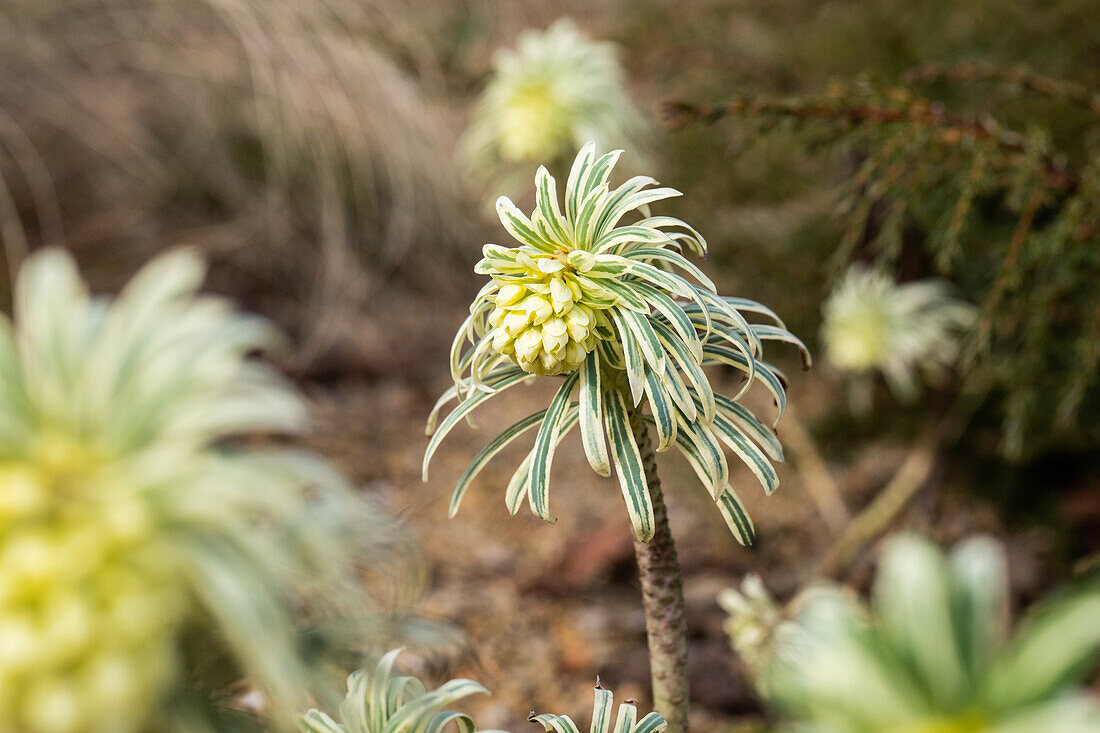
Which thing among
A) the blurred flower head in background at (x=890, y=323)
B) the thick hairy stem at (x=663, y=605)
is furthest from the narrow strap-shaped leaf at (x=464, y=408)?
the blurred flower head in background at (x=890, y=323)

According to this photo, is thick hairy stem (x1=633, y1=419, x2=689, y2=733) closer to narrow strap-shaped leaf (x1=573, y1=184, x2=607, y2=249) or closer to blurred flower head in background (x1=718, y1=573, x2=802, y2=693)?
narrow strap-shaped leaf (x1=573, y1=184, x2=607, y2=249)

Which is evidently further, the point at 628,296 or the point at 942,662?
the point at 628,296

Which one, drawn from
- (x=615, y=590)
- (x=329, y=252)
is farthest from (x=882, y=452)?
(x=329, y=252)

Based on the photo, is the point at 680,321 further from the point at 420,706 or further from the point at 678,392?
the point at 420,706

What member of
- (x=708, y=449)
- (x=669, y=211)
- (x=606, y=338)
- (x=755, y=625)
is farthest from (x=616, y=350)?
(x=669, y=211)

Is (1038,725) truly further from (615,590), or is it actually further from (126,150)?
(126,150)
